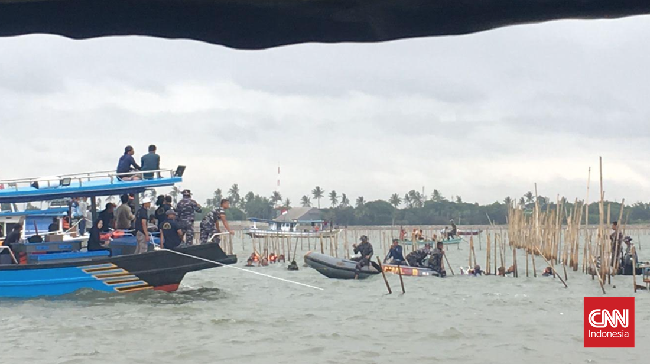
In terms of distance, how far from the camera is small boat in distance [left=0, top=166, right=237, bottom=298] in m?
18.8

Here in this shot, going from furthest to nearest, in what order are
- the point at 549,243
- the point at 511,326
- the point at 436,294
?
the point at 549,243
the point at 436,294
the point at 511,326

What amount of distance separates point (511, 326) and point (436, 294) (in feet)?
21.0

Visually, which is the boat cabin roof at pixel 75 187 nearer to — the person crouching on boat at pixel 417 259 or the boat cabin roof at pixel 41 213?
the boat cabin roof at pixel 41 213

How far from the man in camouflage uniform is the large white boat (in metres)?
43.0

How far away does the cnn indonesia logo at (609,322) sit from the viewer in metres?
14.4

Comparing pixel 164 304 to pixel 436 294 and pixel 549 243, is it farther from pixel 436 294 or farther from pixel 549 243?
pixel 549 243

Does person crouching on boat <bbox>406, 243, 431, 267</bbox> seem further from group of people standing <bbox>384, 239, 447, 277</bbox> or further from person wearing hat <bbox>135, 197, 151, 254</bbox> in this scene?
person wearing hat <bbox>135, 197, 151, 254</bbox>

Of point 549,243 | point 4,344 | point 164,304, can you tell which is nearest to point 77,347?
point 4,344

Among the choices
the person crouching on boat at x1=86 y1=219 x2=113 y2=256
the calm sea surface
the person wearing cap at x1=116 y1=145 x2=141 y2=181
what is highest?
the person wearing cap at x1=116 y1=145 x2=141 y2=181

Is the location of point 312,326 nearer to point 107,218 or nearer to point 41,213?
point 107,218

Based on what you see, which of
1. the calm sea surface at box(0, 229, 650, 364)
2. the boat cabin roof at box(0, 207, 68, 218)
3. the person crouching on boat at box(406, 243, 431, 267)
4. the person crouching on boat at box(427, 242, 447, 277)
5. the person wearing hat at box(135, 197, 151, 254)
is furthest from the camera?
the person crouching on boat at box(406, 243, 431, 267)

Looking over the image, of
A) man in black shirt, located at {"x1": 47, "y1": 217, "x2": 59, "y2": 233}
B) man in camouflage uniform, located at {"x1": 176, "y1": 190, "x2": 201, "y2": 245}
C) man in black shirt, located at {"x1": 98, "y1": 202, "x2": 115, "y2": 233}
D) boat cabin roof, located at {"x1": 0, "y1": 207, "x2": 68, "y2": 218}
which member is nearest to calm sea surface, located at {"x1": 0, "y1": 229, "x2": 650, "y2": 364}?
man in black shirt, located at {"x1": 98, "y1": 202, "x2": 115, "y2": 233}

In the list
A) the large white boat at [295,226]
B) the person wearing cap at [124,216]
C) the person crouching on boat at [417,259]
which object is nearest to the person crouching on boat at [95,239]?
the person wearing cap at [124,216]

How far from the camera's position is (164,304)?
63.3 ft
